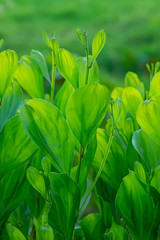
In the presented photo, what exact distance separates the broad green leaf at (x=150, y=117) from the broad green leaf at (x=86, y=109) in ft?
0.10

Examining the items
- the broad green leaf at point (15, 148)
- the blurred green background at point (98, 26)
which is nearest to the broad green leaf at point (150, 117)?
the broad green leaf at point (15, 148)

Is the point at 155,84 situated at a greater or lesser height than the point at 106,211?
greater

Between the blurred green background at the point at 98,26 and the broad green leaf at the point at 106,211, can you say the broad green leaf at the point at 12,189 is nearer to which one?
the broad green leaf at the point at 106,211

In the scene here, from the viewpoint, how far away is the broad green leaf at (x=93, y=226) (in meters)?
0.36

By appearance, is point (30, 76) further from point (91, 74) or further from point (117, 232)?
point (117, 232)

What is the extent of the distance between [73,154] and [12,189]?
8cm

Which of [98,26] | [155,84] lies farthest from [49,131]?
[98,26]

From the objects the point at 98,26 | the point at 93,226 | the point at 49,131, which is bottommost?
the point at 93,226

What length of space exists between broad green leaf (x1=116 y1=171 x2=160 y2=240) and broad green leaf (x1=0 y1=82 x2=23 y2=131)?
13 cm

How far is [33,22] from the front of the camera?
355 centimetres

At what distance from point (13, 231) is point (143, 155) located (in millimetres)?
139

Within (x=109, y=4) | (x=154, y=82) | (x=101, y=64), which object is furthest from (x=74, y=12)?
(x=154, y=82)

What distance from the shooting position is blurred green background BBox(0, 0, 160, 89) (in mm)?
2652

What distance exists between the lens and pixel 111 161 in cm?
37
